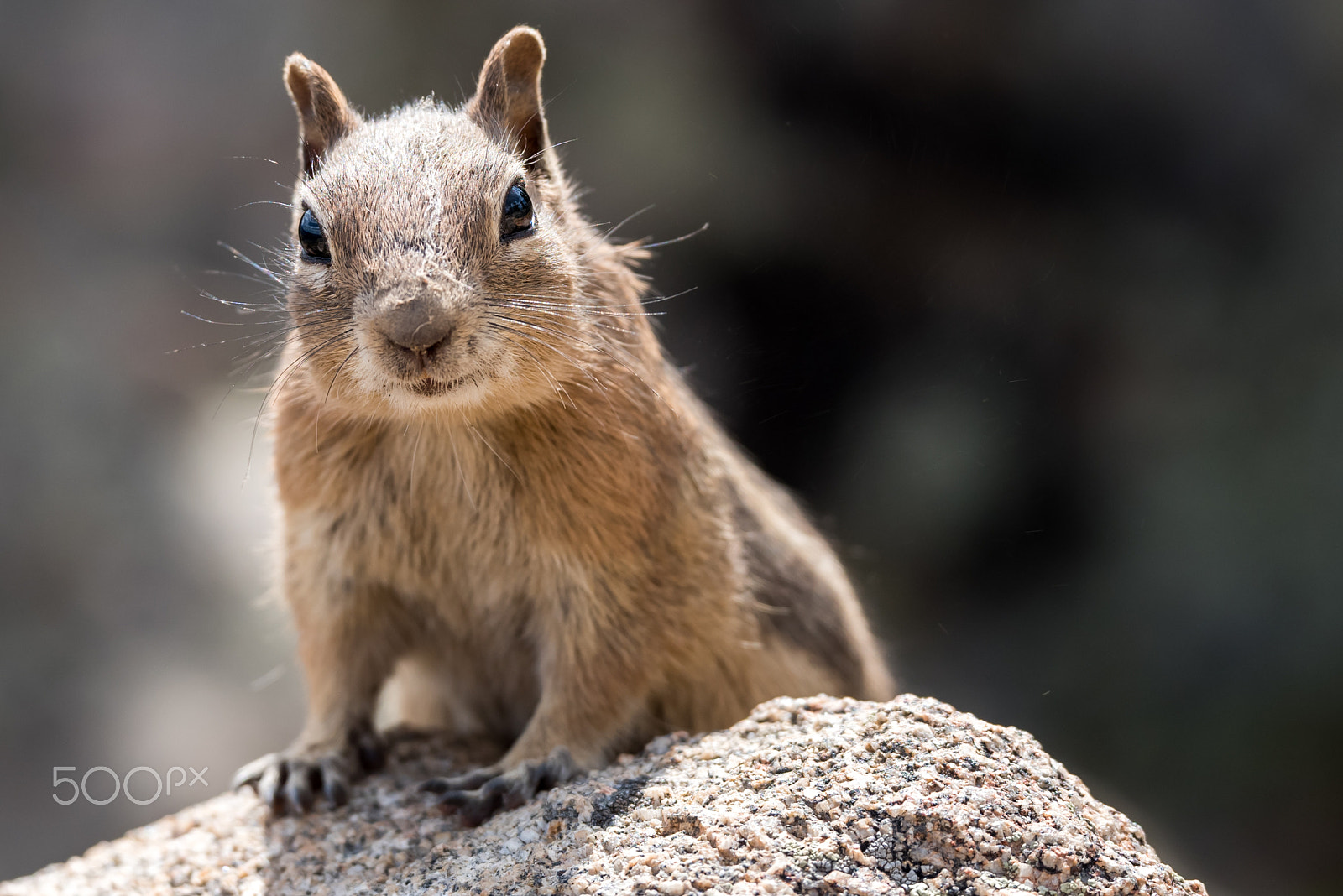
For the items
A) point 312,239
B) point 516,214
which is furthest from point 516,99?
point 312,239

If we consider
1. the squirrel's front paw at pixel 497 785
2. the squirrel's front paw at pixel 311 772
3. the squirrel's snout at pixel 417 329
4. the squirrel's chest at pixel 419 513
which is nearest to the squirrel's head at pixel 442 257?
the squirrel's snout at pixel 417 329

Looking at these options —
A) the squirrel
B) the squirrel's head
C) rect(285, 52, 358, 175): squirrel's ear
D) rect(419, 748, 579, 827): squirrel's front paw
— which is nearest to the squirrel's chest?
the squirrel

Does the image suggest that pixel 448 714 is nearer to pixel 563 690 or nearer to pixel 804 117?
pixel 563 690

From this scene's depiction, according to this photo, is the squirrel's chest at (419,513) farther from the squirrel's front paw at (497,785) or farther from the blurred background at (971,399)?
the blurred background at (971,399)

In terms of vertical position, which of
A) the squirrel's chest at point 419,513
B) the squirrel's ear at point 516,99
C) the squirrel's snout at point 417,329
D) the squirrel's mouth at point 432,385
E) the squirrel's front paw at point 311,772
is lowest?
the squirrel's front paw at point 311,772

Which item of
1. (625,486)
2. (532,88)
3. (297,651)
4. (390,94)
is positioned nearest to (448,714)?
(297,651)

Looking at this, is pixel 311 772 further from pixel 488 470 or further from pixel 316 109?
pixel 316 109
